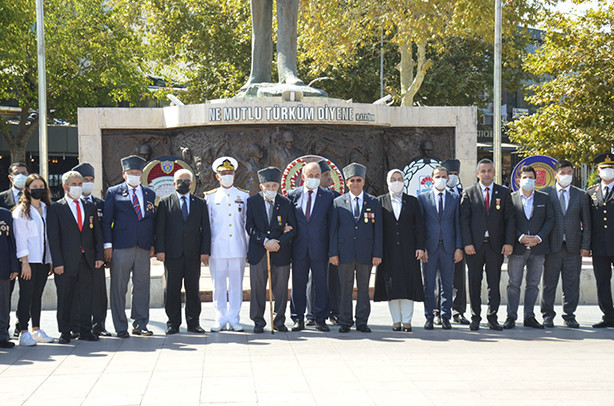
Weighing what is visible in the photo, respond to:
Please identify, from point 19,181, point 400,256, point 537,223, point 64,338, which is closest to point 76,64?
point 19,181

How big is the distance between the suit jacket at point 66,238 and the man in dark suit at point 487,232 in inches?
166

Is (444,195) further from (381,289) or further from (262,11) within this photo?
(262,11)

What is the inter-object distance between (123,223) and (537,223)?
475 cm

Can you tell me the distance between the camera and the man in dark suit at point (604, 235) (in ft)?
32.6

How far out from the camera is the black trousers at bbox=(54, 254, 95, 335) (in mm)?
8984

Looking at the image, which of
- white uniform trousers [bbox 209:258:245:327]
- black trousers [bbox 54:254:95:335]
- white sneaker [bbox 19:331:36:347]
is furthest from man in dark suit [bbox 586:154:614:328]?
white sneaker [bbox 19:331:36:347]

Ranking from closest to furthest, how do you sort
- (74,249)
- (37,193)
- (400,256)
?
(74,249) < (37,193) < (400,256)

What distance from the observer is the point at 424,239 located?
968 cm

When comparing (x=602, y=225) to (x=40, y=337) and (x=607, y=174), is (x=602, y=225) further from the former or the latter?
(x=40, y=337)

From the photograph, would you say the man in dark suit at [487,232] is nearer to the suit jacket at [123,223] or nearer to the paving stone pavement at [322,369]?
the paving stone pavement at [322,369]

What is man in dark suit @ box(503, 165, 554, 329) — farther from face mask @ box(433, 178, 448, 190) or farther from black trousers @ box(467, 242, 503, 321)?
face mask @ box(433, 178, 448, 190)

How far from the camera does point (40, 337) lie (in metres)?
9.06

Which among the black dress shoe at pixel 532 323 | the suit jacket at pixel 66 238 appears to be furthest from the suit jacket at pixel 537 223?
the suit jacket at pixel 66 238

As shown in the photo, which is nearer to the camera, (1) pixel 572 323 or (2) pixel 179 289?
(2) pixel 179 289
